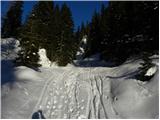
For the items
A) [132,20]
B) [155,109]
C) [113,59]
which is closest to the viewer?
[155,109]

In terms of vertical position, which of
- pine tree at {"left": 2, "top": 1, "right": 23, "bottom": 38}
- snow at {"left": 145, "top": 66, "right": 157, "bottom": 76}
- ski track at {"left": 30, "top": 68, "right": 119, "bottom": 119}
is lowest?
ski track at {"left": 30, "top": 68, "right": 119, "bottom": 119}

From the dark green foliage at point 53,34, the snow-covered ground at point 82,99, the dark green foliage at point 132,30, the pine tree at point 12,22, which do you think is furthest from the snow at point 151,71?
the pine tree at point 12,22

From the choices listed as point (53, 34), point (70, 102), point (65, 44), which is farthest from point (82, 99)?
point (65, 44)

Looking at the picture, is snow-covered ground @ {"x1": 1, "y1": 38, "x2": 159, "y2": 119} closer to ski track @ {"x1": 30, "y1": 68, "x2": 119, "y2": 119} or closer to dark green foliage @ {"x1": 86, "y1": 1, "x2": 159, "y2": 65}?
ski track @ {"x1": 30, "y1": 68, "x2": 119, "y2": 119}

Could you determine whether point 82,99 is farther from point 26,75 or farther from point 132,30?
point 132,30

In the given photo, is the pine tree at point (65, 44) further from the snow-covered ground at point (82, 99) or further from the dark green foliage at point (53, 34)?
the snow-covered ground at point (82, 99)

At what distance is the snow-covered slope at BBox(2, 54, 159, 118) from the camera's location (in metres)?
14.7

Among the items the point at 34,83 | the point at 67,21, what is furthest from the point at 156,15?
the point at 67,21

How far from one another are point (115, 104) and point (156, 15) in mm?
14190

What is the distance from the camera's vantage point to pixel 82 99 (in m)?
17.3

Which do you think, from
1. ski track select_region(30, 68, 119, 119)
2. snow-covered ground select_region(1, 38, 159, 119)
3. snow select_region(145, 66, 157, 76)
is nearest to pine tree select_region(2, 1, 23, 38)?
snow-covered ground select_region(1, 38, 159, 119)

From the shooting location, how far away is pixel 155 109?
46.8ft

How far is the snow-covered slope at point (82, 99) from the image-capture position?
577 inches

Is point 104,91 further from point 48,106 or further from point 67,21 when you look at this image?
point 67,21
